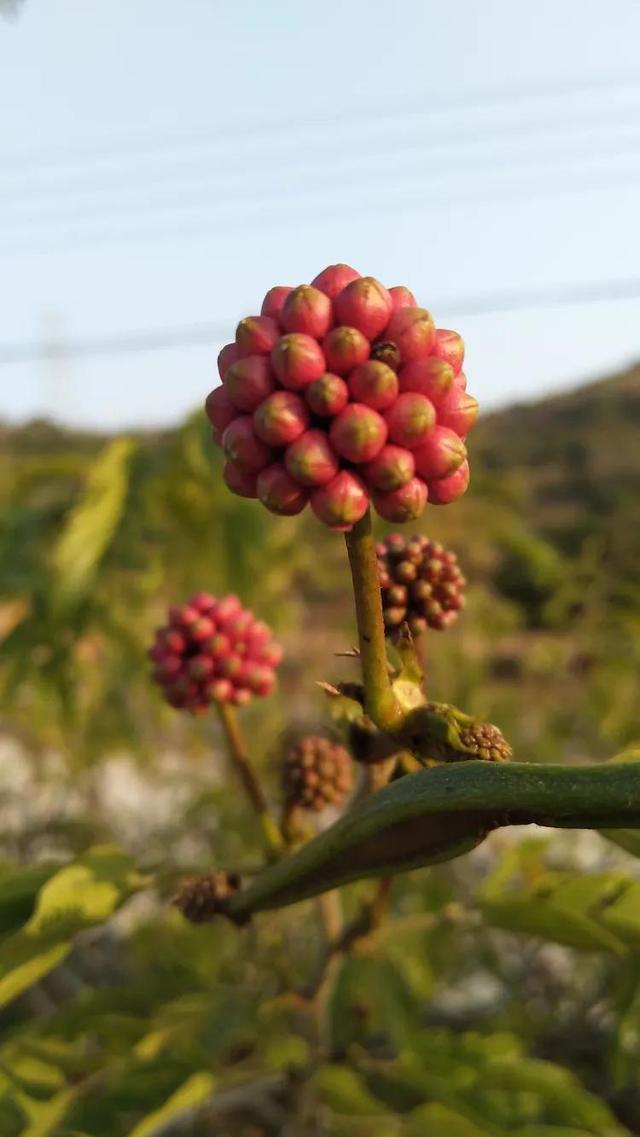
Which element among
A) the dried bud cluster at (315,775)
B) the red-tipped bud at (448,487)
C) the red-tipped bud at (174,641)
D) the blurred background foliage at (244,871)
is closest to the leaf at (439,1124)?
the blurred background foliage at (244,871)

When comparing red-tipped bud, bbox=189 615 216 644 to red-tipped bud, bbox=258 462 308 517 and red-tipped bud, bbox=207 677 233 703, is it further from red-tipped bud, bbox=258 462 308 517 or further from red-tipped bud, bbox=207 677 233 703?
red-tipped bud, bbox=258 462 308 517

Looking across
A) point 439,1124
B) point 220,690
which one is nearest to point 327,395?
point 220,690

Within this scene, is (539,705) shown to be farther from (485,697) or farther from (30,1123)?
(30,1123)

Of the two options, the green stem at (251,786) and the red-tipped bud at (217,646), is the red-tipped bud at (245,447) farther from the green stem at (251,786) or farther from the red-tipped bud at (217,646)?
the red-tipped bud at (217,646)

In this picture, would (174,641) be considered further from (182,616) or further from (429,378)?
(429,378)

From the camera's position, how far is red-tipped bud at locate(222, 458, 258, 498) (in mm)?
1073

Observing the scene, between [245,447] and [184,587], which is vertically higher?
[245,447]

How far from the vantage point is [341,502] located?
963 mm

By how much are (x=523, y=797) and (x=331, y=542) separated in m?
3.87

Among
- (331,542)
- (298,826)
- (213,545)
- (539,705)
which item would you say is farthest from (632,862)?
(298,826)

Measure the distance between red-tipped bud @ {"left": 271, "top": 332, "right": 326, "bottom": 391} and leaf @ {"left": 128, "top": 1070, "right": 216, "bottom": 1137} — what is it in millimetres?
1237

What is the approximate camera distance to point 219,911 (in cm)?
134

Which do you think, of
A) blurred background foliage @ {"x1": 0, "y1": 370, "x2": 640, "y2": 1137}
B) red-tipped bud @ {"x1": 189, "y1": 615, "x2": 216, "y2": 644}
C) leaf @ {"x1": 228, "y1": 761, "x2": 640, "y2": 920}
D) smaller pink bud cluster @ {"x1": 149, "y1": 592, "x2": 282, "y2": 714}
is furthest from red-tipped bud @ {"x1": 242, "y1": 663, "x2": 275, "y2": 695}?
leaf @ {"x1": 228, "y1": 761, "x2": 640, "y2": 920}

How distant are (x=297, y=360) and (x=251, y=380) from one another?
6 centimetres
